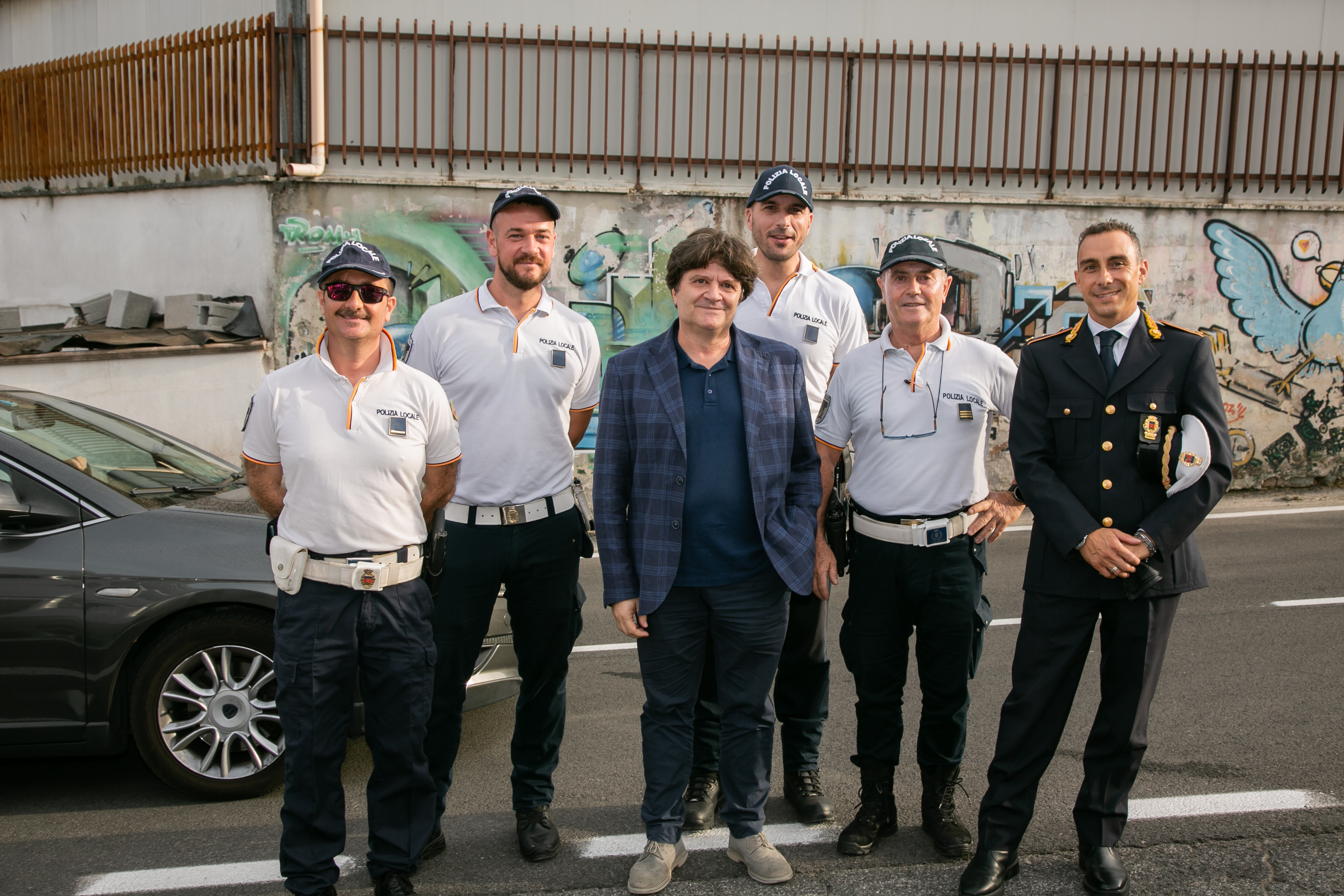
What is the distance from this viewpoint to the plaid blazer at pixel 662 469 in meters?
3.42

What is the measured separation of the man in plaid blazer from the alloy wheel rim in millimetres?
1523

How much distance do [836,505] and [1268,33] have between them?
37.3 ft

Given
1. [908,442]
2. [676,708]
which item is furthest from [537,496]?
[908,442]

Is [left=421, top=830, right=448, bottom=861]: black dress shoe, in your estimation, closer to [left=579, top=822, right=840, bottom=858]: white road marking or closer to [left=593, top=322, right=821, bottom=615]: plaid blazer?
[left=579, top=822, right=840, bottom=858]: white road marking

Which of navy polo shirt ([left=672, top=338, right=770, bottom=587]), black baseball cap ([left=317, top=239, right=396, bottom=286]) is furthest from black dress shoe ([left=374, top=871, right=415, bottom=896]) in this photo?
black baseball cap ([left=317, top=239, right=396, bottom=286])

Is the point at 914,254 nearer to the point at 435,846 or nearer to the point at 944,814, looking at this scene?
the point at 944,814

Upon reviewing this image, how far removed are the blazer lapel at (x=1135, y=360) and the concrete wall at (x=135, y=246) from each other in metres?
8.44

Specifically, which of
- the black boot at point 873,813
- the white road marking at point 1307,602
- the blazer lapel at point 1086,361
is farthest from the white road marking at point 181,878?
the white road marking at point 1307,602

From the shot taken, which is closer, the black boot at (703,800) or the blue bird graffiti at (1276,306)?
the black boot at (703,800)

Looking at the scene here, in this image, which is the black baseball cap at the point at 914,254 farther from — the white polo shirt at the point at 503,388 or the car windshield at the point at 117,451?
the car windshield at the point at 117,451

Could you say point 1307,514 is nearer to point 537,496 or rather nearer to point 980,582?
point 980,582

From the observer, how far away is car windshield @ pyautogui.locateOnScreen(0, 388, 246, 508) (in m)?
4.38

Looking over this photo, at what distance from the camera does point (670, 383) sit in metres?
3.45

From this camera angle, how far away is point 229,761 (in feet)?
13.4
